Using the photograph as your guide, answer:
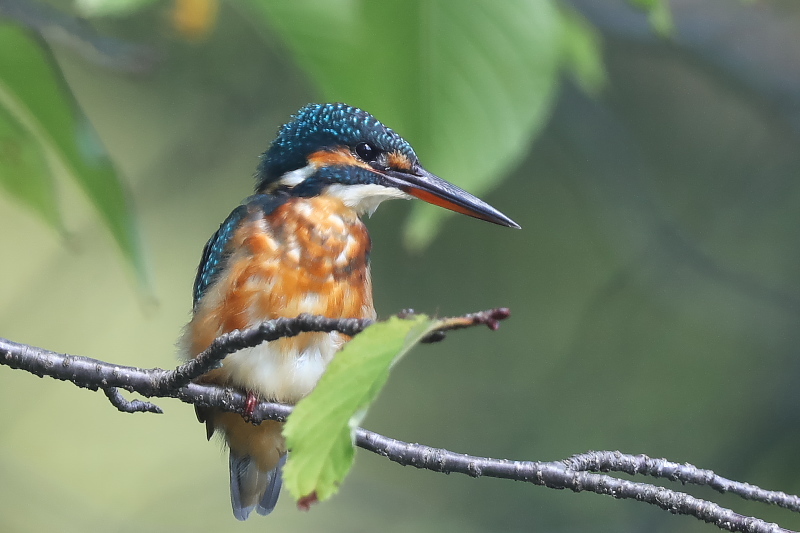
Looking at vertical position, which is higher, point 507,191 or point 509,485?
point 507,191

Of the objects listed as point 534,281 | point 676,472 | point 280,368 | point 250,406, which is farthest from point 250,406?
point 534,281

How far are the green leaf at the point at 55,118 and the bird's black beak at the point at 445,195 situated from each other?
0.77 feet

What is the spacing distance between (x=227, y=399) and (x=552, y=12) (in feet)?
1.24

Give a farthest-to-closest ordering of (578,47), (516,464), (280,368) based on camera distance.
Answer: (578,47)
(280,368)
(516,464)

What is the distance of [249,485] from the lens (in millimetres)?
1074

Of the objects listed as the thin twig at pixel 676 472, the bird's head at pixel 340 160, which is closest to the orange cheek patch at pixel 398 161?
the bird's head at pixel 340 160

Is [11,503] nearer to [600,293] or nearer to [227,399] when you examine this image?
[600,293]

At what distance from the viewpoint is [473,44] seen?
0.47 meters

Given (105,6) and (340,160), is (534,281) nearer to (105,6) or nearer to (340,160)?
(340,160)

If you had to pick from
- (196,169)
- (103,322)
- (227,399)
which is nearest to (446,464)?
(227,399)

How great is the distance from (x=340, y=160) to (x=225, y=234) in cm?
14

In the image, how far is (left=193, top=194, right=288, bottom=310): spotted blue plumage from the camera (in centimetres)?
88

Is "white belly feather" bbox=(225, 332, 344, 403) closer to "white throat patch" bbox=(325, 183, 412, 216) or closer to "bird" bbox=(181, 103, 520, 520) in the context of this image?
"bird" bbox=(181, 103, 520, 520)

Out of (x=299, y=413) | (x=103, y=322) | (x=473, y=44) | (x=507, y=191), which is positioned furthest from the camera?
(x=103, y=322)
